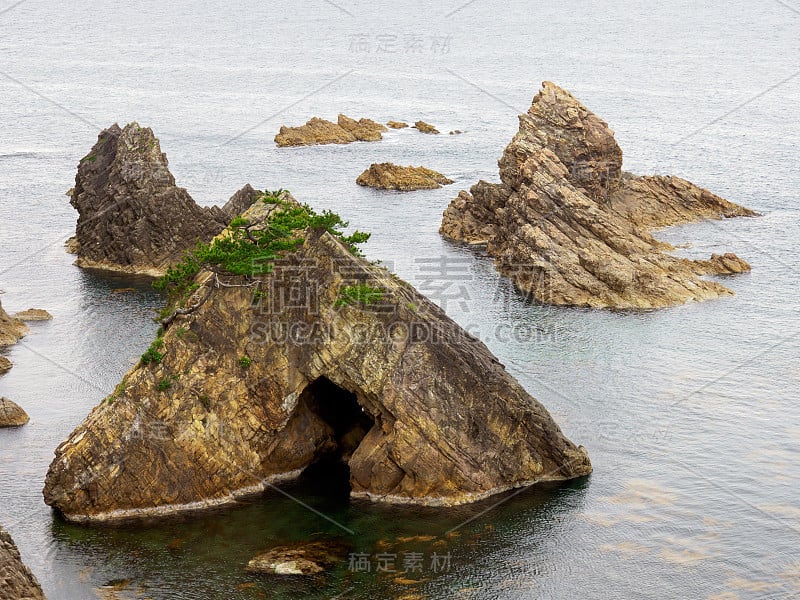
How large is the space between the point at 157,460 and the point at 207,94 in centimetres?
14406

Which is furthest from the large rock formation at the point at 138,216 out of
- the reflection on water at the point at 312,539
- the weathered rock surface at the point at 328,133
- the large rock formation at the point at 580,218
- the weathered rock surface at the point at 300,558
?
the weathered rock surface at the point at 328,133

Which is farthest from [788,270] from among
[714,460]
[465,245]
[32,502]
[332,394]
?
[32,502]

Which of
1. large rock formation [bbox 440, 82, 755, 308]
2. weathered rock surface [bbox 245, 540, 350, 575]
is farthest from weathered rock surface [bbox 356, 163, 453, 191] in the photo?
weathered rock surface [bbox 245, 540, 350, 575]

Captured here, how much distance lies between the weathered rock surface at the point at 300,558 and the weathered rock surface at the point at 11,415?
21.9 metres

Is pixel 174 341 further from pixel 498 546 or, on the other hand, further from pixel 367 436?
pixel 498 546

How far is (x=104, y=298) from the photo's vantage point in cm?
9200

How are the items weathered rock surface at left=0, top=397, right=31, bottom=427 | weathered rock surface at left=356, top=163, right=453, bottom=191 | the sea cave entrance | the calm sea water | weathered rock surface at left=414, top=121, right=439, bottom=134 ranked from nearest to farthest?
the calm sea water
the sea cave entrance
weathered rock surface at left=0, top=397, right=31, bottom=427
weathered rock surface at left=356, top=163, right=453, bottom=191
weathered rock surface at left=414, top=121, right=439, bottom=134

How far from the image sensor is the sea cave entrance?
59219 mm

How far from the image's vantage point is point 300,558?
51.4 metres

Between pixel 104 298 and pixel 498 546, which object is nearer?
pixel 498 546

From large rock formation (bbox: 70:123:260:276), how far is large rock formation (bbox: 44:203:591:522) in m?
43.1

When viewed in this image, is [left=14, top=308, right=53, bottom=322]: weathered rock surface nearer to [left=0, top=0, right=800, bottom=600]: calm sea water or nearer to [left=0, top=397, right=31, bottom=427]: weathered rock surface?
[left=0, top=0, right=800, bottom=600]: calm sea water

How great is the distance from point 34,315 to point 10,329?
5034mm

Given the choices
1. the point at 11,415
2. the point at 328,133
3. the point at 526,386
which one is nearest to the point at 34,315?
the point at 11,415
